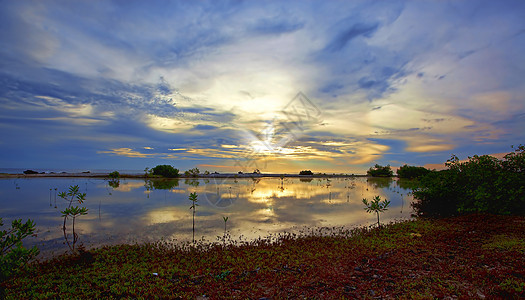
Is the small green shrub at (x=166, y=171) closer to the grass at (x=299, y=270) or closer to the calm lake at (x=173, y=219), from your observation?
the calm lake at (x=173, y=219)

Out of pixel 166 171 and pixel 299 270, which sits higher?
pixel 166 171

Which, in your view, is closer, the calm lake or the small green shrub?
the calm lake

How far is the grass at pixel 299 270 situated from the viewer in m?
6.90

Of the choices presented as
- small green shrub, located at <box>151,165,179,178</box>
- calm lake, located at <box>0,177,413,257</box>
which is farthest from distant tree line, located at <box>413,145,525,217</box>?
small green shrub, located at <box>151,165,179,178</box>

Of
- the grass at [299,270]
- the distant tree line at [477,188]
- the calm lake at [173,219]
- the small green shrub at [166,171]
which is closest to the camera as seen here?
the grass at [299,270]

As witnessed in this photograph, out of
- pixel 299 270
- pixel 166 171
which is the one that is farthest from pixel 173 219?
pixel 166 171

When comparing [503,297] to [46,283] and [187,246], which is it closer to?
[187,246]

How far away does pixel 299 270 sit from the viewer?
8.48 metres

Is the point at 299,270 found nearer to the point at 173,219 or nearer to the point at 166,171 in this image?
the point at 173,219

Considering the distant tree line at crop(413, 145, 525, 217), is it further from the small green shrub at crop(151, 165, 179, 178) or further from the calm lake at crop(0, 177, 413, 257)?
the small green shrub at crop(151, 165, 179, 178)

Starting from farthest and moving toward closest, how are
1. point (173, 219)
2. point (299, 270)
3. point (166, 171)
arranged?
point (166, 171) → point (173, 219) → point (299, 270)

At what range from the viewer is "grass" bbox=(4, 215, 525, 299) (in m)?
6.90

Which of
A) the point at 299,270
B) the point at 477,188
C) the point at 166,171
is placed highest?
the point at 166,171

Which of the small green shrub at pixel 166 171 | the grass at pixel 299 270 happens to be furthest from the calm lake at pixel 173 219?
the small green shrub at pixel 166 171
